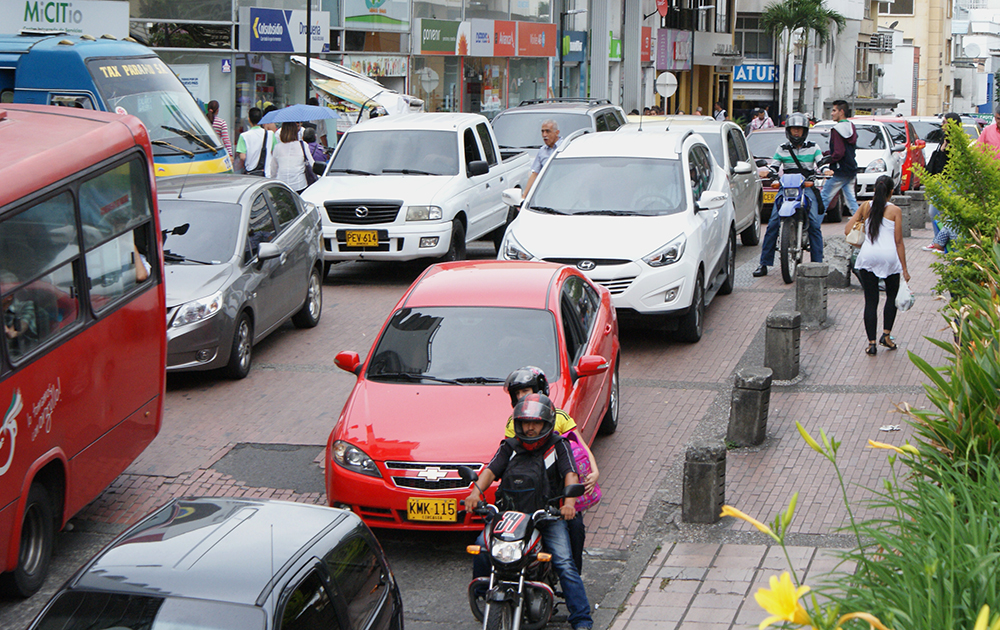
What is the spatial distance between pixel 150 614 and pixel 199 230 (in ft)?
24.6

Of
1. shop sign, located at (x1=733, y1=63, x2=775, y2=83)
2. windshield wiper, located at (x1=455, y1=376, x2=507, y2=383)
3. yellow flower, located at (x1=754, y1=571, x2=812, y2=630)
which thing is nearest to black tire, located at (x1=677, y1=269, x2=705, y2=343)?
windshield wiper, located at (x1=455, y1=376, x2=507, y2=383)

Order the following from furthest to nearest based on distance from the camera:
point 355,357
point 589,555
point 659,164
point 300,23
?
point 300,23 < point 659,164 < point 355,357 < point 589,555

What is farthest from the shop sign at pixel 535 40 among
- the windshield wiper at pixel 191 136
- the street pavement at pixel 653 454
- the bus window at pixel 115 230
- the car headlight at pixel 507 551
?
the car headlight at pixel 507 551

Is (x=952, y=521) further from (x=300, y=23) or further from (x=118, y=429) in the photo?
(x=300, y=23)

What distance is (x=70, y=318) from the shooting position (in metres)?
6.99

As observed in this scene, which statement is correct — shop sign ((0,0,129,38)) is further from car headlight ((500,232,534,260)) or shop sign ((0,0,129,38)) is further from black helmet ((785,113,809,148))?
black helmet ((785,113,809,148))

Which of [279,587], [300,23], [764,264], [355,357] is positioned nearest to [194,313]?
[355,357]

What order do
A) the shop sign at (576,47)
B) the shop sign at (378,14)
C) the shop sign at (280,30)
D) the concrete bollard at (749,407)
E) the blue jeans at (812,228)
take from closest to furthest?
the concrete bollard at (749,407)
the blue jeans at (812,228)
the shop sign at (280,30)
the shop sign at (378,14)
the shop sign at (576,47)

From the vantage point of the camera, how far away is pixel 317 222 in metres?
13.7

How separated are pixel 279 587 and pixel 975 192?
6.26 metres

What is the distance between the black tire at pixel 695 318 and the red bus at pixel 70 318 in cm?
555

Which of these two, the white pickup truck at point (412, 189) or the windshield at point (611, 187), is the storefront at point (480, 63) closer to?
the white pickup truck at point (412, 189)

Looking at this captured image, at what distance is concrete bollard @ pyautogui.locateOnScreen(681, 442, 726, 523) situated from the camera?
7.51 m

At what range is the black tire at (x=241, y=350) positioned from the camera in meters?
10.9
